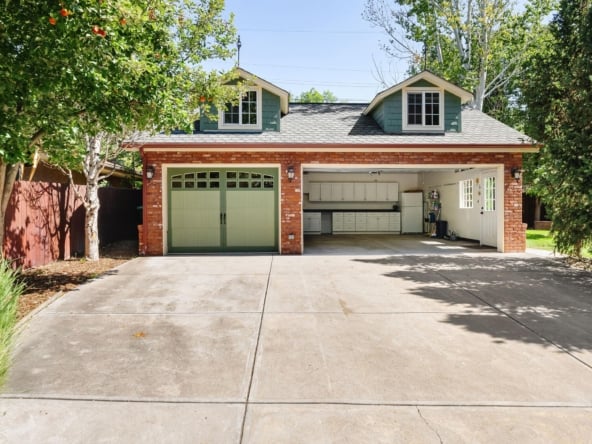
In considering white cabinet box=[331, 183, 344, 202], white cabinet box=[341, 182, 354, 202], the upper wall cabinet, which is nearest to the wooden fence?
the upper wall cabinet

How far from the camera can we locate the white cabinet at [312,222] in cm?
1780

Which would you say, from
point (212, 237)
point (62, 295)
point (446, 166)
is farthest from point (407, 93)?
point (62, 295)

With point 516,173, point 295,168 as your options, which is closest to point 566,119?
point 516,173

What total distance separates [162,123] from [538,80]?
27.2ft

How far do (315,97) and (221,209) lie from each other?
3864 cm

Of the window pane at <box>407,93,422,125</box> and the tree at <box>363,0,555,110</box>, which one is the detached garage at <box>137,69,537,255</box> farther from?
the tree at <box>363,0,555,110</box>

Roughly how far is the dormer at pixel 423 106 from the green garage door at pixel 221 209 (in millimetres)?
4188

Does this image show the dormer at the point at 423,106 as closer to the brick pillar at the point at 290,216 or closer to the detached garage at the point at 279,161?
the detached garage at the point at 279,161

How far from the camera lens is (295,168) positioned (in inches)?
437

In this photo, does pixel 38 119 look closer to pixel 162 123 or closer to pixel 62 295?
pixel 162 123

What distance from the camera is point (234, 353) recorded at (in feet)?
13.3

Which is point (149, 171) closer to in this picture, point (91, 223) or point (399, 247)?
point (91, 223)

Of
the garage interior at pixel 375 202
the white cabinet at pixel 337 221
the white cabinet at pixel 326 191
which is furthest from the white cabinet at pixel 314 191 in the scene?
the white cabinet at pixel 337 221

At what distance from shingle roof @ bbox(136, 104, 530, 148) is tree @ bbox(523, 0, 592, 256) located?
1.56 meters
